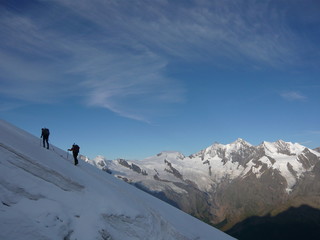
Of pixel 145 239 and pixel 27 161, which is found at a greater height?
pixel 27 161

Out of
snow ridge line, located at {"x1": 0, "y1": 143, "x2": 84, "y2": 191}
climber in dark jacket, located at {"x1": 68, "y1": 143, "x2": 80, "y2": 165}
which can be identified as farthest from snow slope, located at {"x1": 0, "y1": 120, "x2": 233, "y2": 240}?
climber in dark jacket, located at {"x1": 68, "y1": 143, "x2": 80, "y2": 165}

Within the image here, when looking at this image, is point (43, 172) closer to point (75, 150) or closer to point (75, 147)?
point (75, 150)

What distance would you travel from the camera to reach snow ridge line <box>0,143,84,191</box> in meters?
18.5

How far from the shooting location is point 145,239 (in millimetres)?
20219

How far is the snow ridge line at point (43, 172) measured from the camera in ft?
60.8

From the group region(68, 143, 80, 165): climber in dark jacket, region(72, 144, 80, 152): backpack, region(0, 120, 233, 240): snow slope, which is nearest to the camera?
region(0, 120, 233, 240): snow slope

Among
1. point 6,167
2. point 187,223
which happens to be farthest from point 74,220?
point 187,223

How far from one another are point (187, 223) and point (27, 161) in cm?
1904

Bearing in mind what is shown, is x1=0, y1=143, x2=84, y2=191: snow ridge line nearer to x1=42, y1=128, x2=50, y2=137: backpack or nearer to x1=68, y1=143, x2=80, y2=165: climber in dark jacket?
x1=68, y1=143, x2=80, y2=165: climber in dark jacket

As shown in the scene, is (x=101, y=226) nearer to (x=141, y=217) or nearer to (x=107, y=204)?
(x=107, y=204)

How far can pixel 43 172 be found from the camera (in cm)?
1938

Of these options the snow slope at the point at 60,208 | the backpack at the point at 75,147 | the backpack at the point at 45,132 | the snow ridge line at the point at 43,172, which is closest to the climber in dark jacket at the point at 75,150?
the backpack at the point at 75,147

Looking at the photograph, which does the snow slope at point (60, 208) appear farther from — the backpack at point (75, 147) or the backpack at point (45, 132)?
the backpack at point (45, 132)

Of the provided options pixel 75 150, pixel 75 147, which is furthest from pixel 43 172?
pixel 75 147
